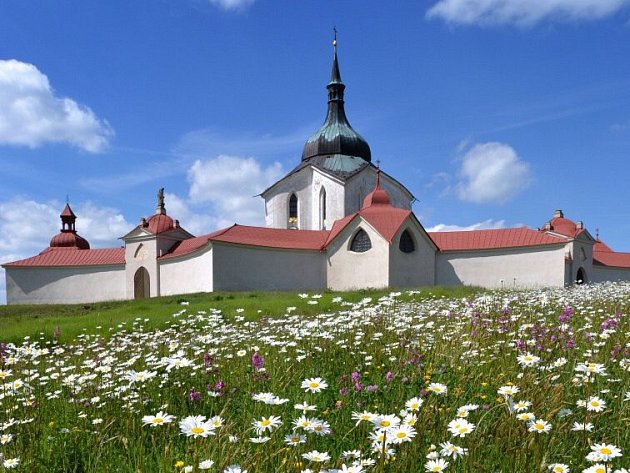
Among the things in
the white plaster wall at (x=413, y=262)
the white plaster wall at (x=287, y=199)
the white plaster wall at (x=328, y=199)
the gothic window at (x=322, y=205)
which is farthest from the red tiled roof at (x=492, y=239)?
the white plaster wall at (x=287, y=199)

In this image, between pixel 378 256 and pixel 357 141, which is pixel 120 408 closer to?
pixel 378 256

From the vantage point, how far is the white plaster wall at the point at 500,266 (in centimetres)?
3161

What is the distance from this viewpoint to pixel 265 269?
31234mm

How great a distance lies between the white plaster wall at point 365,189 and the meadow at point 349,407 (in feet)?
107

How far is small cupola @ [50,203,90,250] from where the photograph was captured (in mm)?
44281

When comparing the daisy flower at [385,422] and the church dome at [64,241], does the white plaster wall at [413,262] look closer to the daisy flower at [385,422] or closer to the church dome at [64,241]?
the daisy flower at [385,422]

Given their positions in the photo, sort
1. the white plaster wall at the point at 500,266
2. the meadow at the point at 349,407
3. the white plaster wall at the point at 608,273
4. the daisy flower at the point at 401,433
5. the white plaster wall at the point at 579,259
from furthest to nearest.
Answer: the white plaster wall at the point at 608,273 < the white plaster wall at the point at 579,259 < the white plaster wall at the point at 500,266 < the meadow at the point at 349,407 < the daisy flower at the point at 401,433

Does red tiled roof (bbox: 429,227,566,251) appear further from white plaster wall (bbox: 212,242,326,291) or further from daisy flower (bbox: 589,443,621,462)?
daisy flower (bbox: 589,443,621,462)

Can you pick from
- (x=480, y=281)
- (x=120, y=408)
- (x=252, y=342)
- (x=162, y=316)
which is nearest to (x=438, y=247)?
(x=480, y=281)

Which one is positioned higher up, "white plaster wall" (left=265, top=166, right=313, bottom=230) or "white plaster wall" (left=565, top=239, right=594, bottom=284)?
"white plaster wall" (left=265, top=166, right=313, bottom=230)

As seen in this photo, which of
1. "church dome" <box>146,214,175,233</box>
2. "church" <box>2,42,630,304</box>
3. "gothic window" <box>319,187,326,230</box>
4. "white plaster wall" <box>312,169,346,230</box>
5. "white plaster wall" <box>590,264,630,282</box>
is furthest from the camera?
"gothic window" <box>319,187,326,230</box>

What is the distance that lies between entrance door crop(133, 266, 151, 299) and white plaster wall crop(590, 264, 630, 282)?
3321 centimetres

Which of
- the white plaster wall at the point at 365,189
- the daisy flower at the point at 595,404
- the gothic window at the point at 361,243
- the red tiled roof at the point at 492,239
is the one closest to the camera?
the daisy flower at the point at 595,404

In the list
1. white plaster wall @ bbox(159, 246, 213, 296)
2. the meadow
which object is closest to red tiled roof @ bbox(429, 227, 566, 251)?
white plaster wall @ bbox(159, 246, 213, 296)
